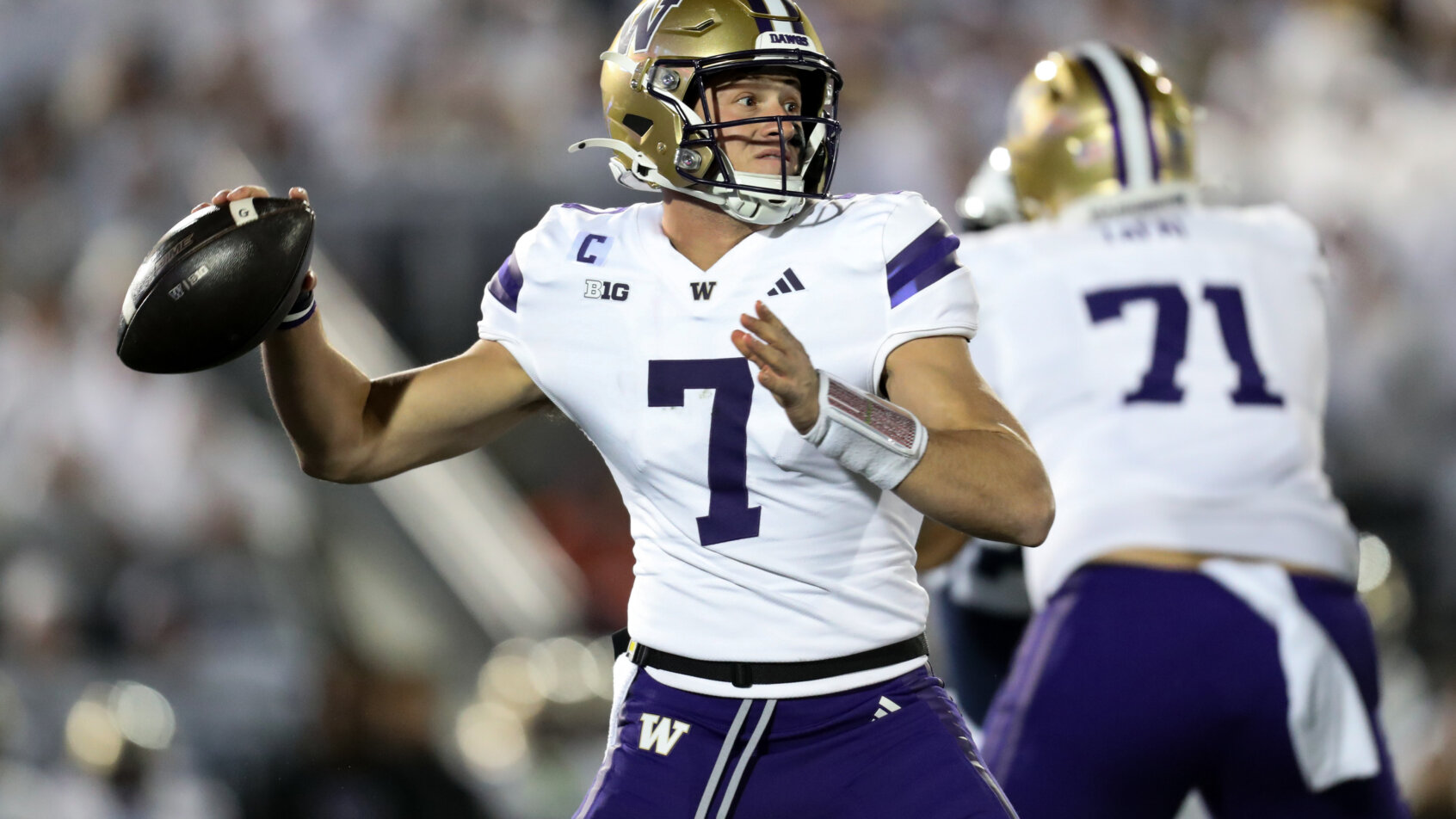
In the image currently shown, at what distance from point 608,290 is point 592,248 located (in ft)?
0.36

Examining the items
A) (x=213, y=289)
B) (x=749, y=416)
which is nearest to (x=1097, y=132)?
(x=749, y=416)

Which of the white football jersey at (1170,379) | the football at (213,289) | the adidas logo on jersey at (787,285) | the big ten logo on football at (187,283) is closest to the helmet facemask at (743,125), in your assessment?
the adidas logo on jersey at (787,285)

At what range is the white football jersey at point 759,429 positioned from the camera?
2352 millimetres

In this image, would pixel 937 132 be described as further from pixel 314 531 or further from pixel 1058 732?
pixel 1058 732

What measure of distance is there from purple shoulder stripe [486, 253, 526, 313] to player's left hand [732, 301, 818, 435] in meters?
0.65

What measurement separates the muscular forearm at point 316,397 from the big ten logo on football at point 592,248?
1.38ft

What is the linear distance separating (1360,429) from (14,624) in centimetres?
538

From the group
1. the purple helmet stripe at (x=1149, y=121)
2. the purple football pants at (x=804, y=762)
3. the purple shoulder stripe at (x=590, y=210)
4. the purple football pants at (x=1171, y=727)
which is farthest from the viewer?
the purple helmet stripe at (x=1149, y=121)

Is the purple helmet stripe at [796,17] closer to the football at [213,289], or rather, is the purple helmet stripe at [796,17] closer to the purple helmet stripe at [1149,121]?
the football at [213,289]

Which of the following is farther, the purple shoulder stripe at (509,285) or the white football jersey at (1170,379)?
the white football jersey at (1170,379)

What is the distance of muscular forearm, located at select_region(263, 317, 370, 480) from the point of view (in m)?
2.58

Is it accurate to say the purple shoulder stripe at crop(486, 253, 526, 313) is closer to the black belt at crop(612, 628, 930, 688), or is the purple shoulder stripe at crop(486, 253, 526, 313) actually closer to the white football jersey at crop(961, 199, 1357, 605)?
the black belt at crop(612, 628, 930, 688)

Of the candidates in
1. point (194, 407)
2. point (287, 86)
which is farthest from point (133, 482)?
point (287, 86)

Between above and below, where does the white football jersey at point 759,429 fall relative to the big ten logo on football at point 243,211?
below
